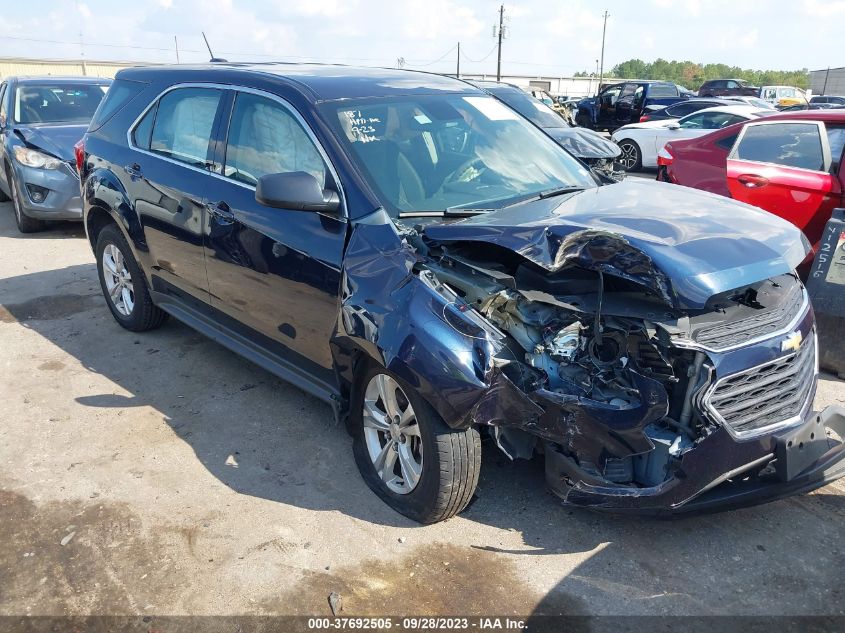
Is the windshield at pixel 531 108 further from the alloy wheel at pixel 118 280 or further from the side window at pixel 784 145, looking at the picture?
the alloy wheel at pixel 118 280

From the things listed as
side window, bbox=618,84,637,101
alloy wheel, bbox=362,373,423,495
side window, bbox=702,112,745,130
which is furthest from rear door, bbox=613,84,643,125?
alloy wheel, bbox=362,373,423,495

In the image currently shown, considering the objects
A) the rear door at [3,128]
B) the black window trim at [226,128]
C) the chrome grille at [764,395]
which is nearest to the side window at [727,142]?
the chrome grille at [764,395]

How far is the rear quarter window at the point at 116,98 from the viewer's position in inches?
206

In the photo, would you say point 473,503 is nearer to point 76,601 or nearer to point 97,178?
point 76,601

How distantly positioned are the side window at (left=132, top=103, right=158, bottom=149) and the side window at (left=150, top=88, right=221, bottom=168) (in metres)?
0.05

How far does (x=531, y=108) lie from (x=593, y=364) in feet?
27.9

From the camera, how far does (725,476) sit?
2.74 metres

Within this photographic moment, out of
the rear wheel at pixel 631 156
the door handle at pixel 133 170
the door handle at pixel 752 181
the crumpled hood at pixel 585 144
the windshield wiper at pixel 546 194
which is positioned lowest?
the rear wheel at pixel 631 156

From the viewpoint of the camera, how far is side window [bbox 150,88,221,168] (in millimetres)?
4344

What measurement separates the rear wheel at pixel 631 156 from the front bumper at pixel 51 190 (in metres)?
10.4

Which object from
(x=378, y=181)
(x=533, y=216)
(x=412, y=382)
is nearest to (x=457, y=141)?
(x=378, y=181)

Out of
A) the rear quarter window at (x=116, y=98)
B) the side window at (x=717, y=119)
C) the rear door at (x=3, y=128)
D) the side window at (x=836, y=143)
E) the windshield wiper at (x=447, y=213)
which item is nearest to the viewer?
the windshield wiper at (x=447, y=213)

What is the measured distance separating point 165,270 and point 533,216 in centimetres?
279

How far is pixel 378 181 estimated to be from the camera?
348cm
